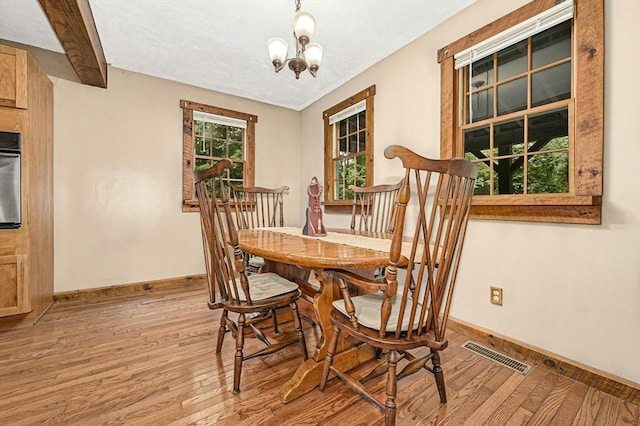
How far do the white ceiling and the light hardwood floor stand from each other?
8.24 feet

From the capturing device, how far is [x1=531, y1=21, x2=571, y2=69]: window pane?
6.10ft

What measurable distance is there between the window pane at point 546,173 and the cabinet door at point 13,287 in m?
3.82

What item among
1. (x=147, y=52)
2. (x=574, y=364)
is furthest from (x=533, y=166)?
(x=147, y=52)

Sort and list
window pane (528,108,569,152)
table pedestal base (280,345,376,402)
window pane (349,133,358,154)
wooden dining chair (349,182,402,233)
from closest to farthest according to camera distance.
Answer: table pedestal base (280,345,376,402), window pane (528,108,569,152), wooden dining chair (349,182,402,233), window pane (349,133,358,154)

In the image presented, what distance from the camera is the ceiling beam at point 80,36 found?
1929 millimetres

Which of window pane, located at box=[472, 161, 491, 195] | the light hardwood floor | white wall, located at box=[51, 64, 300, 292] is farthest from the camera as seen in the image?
white wall, located at box=[51, 64, 300, 292]

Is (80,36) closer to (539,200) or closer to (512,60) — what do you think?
(512,60)

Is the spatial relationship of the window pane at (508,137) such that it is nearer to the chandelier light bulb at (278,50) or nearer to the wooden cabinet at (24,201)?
the chandelier light bulb at (278,50)

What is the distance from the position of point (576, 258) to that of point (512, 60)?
1.46 metres

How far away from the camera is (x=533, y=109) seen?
6.24ft

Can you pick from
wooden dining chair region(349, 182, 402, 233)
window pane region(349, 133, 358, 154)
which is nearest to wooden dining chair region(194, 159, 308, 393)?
wooden dining chair region(349, 182, 402, 233)

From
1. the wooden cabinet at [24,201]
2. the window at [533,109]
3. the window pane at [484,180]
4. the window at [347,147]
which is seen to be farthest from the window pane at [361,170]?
the wooden cabinet at [24,201]

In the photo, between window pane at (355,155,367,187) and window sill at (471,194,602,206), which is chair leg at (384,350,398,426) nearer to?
window sill at (471,194,602,206)

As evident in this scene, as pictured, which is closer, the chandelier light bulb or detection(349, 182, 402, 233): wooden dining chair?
the chandelier light bulb
